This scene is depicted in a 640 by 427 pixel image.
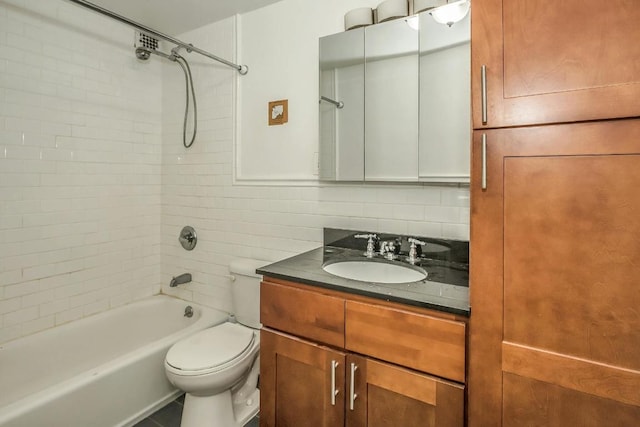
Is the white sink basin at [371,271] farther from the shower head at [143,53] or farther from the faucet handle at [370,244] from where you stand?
the shower head at [143,53]

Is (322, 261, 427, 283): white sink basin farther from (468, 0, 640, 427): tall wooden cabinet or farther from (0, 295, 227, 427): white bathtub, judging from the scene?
(0, 295, 227, 427): white bathtub

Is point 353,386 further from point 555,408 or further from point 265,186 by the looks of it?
point 265,186

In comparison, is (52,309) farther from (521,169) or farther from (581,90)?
(581,90)

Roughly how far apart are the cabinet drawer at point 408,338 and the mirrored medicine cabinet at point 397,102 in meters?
0.68

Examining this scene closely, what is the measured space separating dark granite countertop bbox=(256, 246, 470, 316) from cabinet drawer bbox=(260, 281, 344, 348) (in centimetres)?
5

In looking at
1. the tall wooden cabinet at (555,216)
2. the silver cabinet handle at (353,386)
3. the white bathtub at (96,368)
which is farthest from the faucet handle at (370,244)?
the white bathtub at (96,368)

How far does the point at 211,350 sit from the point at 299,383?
58 cm

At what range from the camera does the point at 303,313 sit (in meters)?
1.25

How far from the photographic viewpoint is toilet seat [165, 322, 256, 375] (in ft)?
4.96

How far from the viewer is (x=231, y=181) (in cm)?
Answer: 221

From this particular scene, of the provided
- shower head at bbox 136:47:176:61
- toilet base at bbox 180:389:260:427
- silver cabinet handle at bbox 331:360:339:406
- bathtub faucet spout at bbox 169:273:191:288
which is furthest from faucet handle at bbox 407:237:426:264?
shower head at bbox 136:47:176:61

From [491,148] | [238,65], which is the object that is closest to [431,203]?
[491,148]

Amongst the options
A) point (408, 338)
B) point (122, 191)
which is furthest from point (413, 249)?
point (122, 191)

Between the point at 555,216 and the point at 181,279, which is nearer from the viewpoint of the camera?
the point at 555,216
